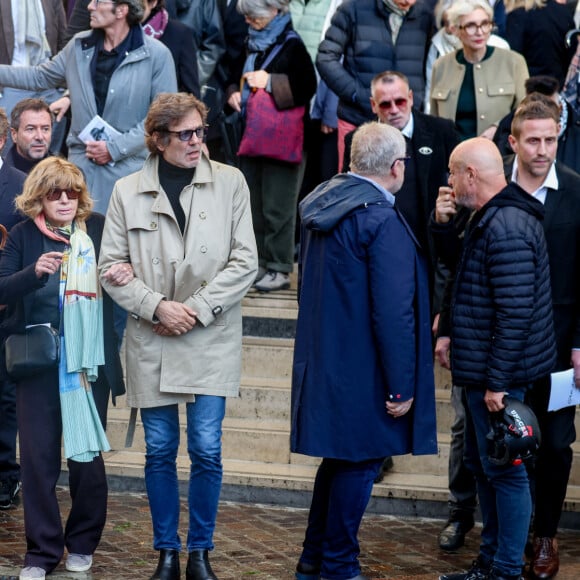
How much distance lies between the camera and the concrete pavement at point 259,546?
6.21m

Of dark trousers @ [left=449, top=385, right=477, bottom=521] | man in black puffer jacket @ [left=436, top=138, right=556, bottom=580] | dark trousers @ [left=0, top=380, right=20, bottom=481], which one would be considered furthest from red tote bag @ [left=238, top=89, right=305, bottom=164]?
man in black puffer jacket @ [left=436, top=138, right=556, bottom=580]

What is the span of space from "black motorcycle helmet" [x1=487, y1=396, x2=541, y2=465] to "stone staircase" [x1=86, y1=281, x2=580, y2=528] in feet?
5.06

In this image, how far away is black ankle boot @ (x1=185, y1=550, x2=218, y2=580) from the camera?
19.3ft

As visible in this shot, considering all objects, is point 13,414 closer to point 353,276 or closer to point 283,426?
point 283,426

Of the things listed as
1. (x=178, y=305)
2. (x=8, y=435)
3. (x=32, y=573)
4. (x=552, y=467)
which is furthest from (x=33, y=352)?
(x=552, y=467)

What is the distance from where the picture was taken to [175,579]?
5.93 meters

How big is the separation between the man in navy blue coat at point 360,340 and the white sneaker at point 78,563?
1196 millimetres

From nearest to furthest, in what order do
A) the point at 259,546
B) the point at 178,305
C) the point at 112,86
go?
1. the point at 178,305
2. the point at 259,546
3. the point at 112,86

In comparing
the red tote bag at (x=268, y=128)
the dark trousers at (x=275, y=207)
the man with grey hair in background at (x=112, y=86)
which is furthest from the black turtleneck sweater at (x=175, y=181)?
the dark trousers at (x=275, y=207)

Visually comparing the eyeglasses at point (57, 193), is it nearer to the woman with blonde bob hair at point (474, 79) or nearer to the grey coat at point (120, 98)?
the grey coat at point (120, 98)

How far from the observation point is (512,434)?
5.57m

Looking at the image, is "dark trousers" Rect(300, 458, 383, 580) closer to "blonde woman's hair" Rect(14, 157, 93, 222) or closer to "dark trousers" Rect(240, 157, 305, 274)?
"blonde woman's hair" Rect(14, 157, 93, 222)

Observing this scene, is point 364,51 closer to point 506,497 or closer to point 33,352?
point 33,352

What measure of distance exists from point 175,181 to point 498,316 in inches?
64.7
